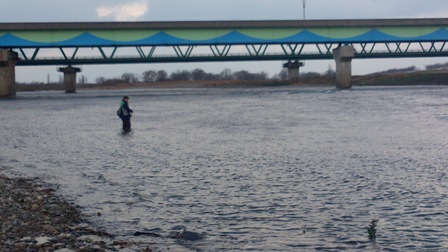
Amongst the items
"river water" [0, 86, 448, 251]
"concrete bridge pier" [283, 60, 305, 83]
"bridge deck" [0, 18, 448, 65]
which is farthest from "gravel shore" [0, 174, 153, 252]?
"concrete bridge pier" [283, 60, 305, 83]

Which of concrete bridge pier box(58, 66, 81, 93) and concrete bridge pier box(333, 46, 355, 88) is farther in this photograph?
concrete bridge pier box(58, 66, 81, 93)

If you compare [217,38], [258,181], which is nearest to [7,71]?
[217,38]

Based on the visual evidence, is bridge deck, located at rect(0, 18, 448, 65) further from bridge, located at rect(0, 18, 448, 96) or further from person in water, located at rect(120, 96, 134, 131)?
person in water, located at rect(120, 96, 134, 131)

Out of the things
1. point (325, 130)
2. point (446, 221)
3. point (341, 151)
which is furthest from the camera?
point (325, 130)

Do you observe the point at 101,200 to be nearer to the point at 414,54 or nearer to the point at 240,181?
the point at 240,181

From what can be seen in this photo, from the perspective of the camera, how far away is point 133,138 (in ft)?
77.9

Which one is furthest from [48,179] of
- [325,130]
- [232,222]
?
[325,130]

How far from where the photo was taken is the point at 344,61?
3049 inches

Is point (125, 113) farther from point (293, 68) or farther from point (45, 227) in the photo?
point (293, 68)

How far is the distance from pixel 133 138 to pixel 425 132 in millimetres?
10916

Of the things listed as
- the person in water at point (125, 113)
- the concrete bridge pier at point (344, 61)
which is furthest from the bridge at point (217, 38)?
the person in water at point (125, 113)

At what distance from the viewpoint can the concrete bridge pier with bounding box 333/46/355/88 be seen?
253ft

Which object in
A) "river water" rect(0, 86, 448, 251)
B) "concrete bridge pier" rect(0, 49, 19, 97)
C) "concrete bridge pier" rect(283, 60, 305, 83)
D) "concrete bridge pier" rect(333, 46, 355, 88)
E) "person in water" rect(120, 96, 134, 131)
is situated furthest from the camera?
"concrete bridge pier" rect(283, 60, 305, 83)

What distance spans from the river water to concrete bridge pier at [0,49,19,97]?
1867 inches
